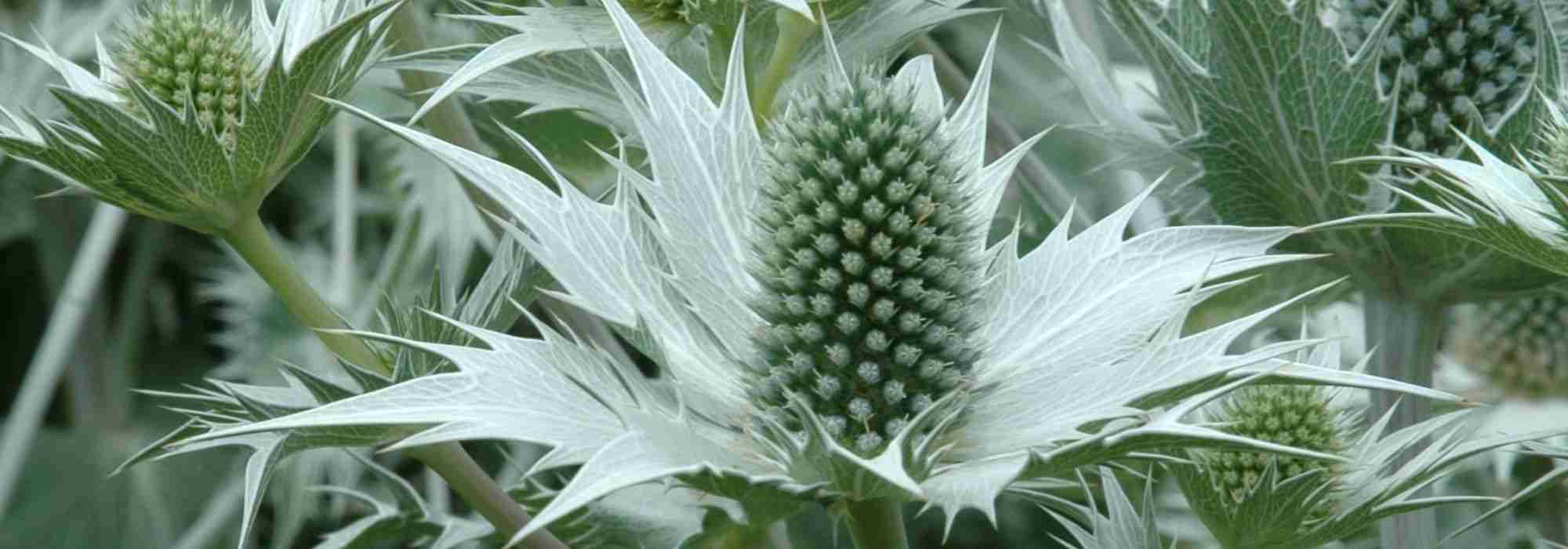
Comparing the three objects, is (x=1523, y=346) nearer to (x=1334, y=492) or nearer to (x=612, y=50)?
(x=1334, y=492)

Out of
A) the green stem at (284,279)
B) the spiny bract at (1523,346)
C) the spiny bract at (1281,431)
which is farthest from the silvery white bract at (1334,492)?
the spiny bract at (1523,346)

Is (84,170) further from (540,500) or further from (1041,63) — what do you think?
(1041,63)

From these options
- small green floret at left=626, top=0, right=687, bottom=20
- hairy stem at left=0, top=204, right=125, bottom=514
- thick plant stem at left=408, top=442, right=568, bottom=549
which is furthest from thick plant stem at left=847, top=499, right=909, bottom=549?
hairy stem at left=0, top=204, right=125, bottom=514

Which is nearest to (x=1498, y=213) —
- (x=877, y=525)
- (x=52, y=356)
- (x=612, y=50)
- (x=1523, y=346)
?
(x=877, y=525)

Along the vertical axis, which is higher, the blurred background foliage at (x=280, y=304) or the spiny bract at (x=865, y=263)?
the spiny bract at (x=865, y=263)

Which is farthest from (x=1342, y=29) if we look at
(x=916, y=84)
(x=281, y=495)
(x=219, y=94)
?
(x=281, y=495)

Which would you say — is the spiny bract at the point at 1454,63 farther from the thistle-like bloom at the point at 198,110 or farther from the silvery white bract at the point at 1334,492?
the thistle-like bloom at the point at 198,110
